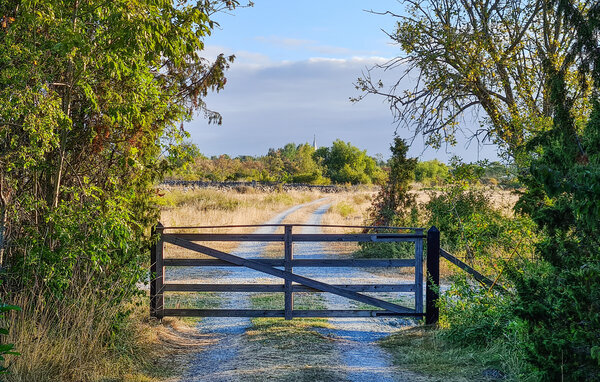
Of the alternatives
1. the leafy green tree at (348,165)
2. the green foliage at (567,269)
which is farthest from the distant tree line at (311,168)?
the green foliage at (567,269)

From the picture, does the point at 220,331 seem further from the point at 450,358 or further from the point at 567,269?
the point at 567,269

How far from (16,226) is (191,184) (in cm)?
3665

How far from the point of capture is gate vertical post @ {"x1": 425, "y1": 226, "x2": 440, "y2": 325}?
8344mm

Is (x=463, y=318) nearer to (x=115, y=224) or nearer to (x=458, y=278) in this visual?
(x=458, y=278)

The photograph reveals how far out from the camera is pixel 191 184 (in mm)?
42625

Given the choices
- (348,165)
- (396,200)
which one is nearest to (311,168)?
(348,165)

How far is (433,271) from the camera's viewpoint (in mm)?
8523

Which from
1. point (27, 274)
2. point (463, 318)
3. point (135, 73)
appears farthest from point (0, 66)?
point (463, 318)

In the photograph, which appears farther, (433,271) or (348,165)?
(348,165)

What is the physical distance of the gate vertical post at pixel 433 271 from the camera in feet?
27.4

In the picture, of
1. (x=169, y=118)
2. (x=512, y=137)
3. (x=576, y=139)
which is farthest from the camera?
(x=512, y=137)

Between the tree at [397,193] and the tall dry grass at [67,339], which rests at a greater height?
the tree at [397,193]

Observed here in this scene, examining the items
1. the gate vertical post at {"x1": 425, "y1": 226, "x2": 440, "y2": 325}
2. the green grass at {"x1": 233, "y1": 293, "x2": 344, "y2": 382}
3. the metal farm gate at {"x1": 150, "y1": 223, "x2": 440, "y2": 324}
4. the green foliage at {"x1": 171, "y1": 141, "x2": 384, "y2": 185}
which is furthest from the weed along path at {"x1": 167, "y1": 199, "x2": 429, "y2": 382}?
the green foliage at {"x1": 171, "y1": 141, "x2": 384, "y2": 185}

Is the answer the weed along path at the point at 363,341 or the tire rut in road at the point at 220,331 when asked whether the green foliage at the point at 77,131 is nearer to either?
the tire rut in road at the point at 220,331
